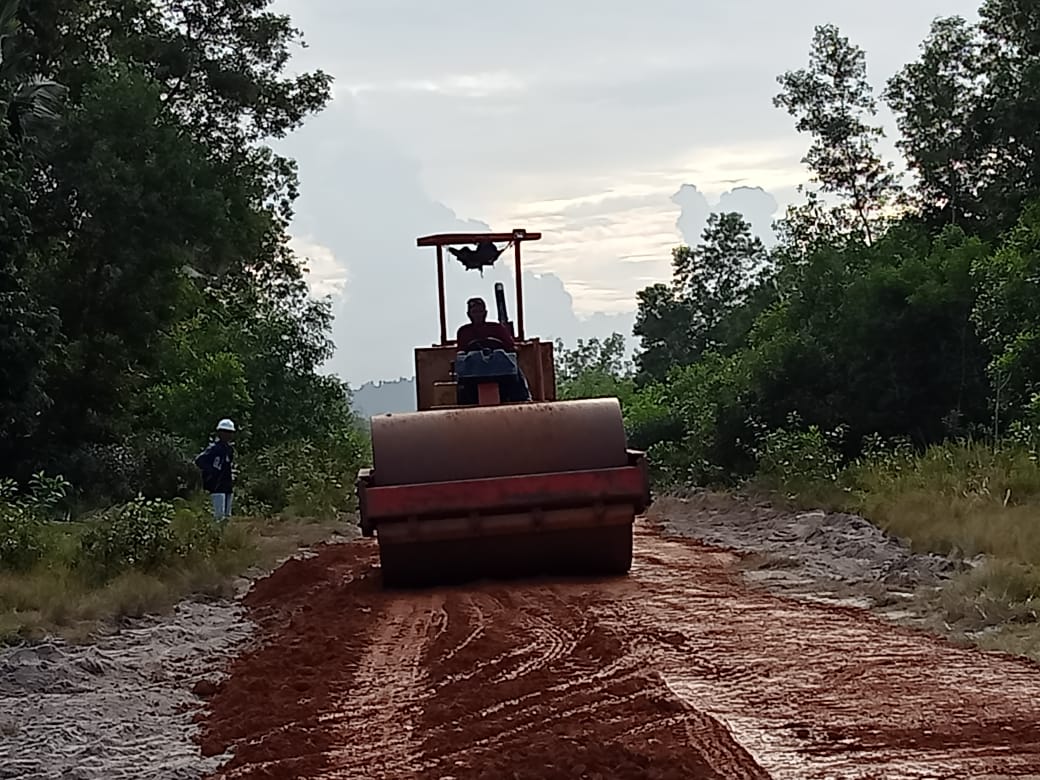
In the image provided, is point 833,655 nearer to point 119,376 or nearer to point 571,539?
point 571,539

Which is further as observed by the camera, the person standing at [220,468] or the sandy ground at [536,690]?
the person standing at [220,468]

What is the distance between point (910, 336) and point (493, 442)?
14978 millimetres

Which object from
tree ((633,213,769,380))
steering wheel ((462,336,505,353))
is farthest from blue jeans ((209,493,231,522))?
tree ((633,213,769,380))

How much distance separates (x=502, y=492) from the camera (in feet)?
36.1

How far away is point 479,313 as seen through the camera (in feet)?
46.7

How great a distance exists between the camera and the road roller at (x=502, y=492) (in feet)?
36.2

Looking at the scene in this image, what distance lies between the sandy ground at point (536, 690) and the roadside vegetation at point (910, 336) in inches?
145

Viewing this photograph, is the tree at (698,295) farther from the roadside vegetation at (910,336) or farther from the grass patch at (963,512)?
the grass patch at (963,512)

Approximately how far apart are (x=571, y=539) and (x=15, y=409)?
11830 millimetres

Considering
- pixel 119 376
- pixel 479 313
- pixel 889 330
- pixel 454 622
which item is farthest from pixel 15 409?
pixel 889 330


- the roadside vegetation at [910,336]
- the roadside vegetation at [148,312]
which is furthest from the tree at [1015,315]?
the roadside vegetation at [148,312]

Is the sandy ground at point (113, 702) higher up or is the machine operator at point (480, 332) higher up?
the machine operator at point (480, 332)

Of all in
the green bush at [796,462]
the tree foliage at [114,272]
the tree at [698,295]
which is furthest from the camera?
the tree at [698,295]

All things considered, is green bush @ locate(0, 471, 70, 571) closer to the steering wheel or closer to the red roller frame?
the red roller frame
